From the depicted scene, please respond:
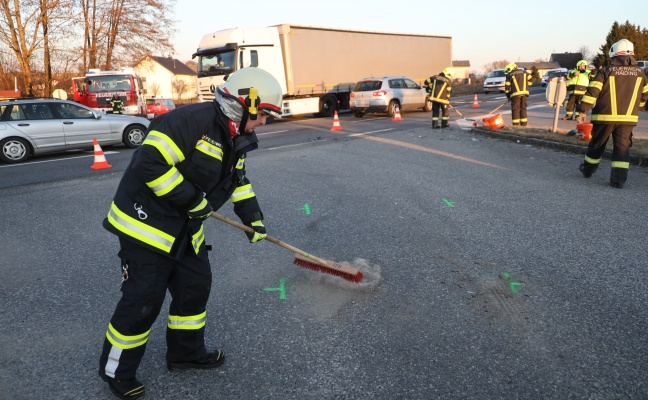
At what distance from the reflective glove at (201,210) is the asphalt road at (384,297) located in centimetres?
100

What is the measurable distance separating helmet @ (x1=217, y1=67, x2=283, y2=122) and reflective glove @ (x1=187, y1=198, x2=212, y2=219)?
490 mm

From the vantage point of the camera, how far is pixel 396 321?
3.23 meters

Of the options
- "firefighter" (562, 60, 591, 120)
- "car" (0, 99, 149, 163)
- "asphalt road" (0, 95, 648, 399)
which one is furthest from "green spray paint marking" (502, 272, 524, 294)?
"firefighter" (562, 60, 591, 120)

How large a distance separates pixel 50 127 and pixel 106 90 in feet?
28.8

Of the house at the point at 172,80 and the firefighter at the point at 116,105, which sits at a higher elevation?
the house at the point at 172,80

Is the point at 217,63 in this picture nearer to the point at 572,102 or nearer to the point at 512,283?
the point at 572,102

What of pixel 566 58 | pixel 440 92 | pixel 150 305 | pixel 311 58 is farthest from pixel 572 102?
pixel 566 58

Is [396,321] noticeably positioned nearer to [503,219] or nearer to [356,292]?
[356,292]

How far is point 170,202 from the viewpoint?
2391 mm

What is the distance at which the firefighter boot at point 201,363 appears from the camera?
275 centimetres

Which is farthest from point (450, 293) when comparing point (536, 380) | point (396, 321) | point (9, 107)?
point (9, 107)

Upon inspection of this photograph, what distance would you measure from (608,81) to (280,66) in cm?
1312

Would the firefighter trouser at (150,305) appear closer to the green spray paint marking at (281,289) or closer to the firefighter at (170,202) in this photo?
the firefighter at (170,202)

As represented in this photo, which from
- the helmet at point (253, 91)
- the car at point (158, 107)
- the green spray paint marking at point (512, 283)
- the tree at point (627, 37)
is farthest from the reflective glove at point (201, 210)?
the tree at point (627, 37)
